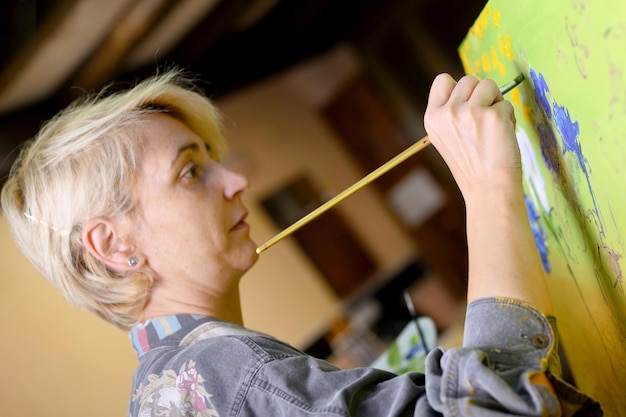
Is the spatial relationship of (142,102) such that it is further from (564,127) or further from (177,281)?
(564,127)

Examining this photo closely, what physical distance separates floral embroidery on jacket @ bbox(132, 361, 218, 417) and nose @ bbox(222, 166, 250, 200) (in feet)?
1.24

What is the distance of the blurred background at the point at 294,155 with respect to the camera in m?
2.94

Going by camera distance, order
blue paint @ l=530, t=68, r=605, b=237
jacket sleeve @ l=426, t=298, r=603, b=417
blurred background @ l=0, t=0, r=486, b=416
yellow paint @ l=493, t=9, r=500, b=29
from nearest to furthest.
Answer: jacket sleeve @ l=426, t=298, r=603, b=417, blue paint @ l=530, t=68, r=605, b=237, yellow paint @ l=493, t=9, r=500, b=29, blurred background @ l=0, t=0, r=486, b=416

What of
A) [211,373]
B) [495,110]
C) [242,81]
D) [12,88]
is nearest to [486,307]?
[495,110]

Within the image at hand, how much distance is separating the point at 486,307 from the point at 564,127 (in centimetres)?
24

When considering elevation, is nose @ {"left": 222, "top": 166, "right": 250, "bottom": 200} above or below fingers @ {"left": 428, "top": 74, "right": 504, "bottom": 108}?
above

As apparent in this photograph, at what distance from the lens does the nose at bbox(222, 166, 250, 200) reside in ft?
4.00

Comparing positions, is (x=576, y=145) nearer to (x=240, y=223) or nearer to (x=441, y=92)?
(x=441, y=92)

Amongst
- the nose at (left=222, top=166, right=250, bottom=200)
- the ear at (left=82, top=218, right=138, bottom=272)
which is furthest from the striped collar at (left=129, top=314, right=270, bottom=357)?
the nose at (left=222, top=166, right=250, bottom=200)

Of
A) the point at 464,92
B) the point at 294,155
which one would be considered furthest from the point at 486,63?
the point at 294,155

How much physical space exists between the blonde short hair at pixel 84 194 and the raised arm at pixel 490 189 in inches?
23.5

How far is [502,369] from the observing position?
702mm

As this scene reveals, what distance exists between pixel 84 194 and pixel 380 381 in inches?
25.4

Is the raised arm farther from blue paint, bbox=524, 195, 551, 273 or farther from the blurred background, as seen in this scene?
the blurred background
